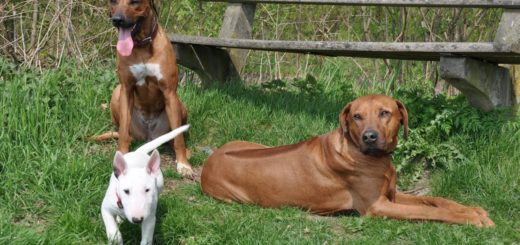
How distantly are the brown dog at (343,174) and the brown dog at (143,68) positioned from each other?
2.49 feet

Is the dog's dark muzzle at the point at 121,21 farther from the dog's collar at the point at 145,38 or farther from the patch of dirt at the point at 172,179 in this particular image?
the patch of dirt at the point at 172,179

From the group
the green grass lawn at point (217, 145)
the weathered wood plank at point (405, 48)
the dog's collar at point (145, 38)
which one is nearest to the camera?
the green grass lawn at point (217, 145)

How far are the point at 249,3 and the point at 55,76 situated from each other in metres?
2.13

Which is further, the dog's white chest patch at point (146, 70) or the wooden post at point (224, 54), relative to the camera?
the wooden post at point (224, 54)

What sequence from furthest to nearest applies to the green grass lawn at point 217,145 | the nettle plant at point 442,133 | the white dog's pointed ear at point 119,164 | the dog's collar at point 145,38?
the dog's collar at point 145,38
the nettle plant at point 442,133
the green grass lawn at point 217,145
the white dog's pointed ear at point 119,164

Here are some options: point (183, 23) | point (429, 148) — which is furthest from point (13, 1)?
point (429, 148)

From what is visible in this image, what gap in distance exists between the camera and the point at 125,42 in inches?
230

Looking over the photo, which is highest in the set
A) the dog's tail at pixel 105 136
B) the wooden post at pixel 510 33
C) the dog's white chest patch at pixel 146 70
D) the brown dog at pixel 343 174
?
the wooden post at pixel 510 33

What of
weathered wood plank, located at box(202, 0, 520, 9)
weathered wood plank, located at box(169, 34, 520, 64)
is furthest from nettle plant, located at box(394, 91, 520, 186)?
weathered wood plank, located at box(202, 0, 520, 9)

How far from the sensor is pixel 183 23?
930cm

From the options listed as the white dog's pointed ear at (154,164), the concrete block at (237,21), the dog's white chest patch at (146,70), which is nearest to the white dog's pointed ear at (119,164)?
the white dog's pointed ear at (154,164)

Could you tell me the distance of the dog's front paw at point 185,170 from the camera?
5.98 m

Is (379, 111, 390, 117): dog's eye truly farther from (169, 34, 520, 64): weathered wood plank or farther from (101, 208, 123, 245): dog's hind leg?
(101, 208, 123, 245): dog's hind leg

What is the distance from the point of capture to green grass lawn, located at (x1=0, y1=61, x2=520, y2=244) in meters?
4.59
